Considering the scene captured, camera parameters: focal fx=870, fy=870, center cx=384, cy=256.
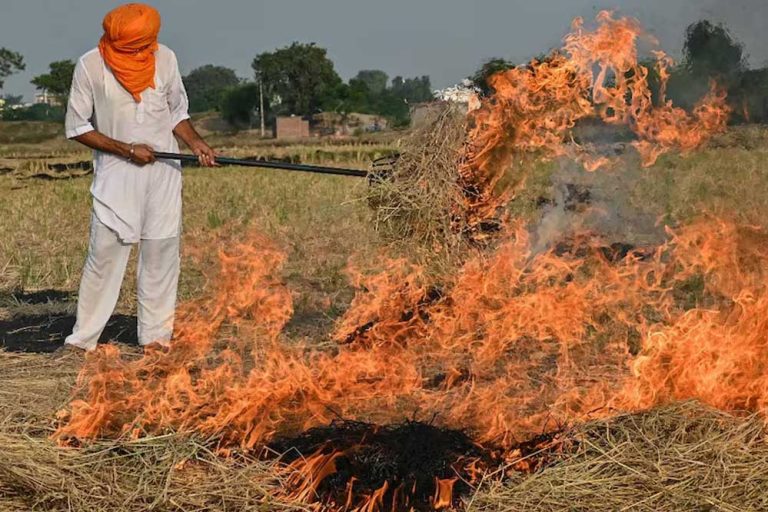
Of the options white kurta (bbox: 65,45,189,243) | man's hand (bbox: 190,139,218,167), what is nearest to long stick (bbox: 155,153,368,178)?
man's hand (bbox: 190,139,218,167)

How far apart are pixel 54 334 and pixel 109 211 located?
1.42 m

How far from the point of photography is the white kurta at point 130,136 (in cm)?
598

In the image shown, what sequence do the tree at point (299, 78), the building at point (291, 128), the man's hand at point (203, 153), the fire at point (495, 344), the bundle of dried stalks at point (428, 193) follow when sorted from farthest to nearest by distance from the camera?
→ 1. the tree at point (299, 78)
2. the building at point (291, 128)
3. the man's hand at point (203, 153)
4. the bundle of dried stalks at point (428, 193)
5. the fire at point (495, 344)

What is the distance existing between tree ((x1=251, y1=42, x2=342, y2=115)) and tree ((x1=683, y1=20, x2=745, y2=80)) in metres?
62.8

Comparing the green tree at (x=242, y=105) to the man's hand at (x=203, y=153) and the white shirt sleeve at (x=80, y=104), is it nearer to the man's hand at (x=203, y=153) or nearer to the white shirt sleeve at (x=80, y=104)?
the man's hand at (x=203, y=153)

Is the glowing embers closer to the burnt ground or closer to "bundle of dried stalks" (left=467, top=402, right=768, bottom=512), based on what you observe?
"bundle of dried stalks" (left=467, top=402, right=768, bottom=512)

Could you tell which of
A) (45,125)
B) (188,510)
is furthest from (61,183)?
(45,125)

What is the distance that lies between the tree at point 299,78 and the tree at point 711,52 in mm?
62776

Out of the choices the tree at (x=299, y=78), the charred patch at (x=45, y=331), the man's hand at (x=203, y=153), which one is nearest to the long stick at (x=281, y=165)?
the man's hand at (x=203, y=153)

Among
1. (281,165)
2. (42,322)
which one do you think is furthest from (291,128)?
(281,165)

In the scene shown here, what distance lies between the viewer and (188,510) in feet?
12.0

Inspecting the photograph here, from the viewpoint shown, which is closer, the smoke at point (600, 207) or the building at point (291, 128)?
the smoke at point (600, 207)

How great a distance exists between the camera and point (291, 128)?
189 feet

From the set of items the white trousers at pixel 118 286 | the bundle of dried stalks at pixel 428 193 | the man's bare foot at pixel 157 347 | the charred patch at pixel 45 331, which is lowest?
the charred patch at pixel 45 331
